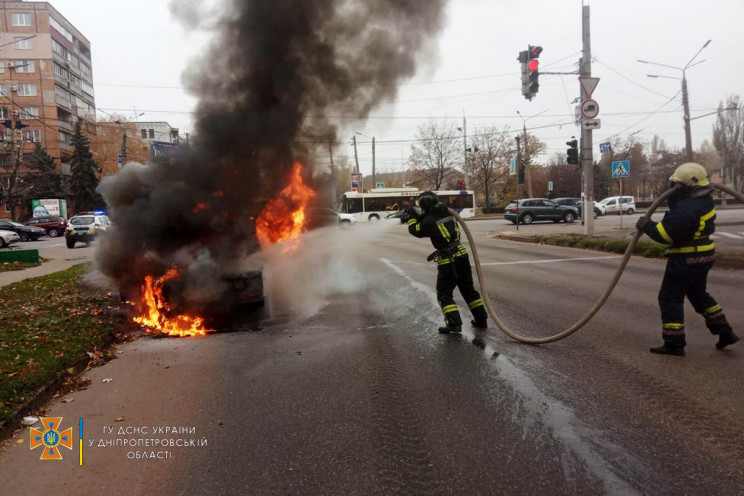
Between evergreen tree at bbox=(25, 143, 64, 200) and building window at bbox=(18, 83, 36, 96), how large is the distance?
8.53m

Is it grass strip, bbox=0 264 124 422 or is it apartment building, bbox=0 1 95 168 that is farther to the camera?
apartment building, bbox=0 1 95 168

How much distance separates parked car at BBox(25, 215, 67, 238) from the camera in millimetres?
32719

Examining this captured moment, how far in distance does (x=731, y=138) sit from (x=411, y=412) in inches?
2556

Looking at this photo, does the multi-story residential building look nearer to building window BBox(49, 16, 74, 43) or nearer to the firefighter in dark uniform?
building window BBox(49, 16, 74, 43)

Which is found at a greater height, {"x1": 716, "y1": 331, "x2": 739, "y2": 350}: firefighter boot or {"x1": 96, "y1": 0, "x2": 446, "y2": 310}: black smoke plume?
{"x1": 96, "y1": 0, "x2": 446, "y2": 310}: black smoke plume

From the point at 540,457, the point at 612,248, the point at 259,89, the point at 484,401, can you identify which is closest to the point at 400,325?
the point at 484,401

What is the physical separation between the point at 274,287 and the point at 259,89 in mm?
3448

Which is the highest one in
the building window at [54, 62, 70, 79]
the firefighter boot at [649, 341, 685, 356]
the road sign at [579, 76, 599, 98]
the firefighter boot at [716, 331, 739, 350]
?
the building window at [54, 62, 70, 79]

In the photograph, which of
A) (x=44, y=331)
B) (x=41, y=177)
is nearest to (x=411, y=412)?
(x=44, y=331)

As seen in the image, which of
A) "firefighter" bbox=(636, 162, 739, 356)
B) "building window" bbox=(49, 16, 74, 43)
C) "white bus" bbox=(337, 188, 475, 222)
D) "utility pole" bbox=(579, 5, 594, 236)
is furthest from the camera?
"building window" bbox=(49, 16, 74, 43)

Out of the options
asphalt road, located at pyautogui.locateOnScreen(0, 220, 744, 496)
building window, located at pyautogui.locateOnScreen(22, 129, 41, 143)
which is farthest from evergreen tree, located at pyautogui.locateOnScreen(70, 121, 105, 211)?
asphalt road, located at pyautogui.locateOnScreen(0, 220, 744, 496)

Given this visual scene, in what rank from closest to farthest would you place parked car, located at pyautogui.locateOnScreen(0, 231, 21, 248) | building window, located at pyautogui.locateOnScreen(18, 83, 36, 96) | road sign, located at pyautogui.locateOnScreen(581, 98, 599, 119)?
road sign, located at pyautogui.locateOnScreen(581, 98, 599, 119) → parked car, located at pyautogui.locateOnScreen(0, 231, 21, 248) → building window, located at pyautogui.locateOnScreen(18, 83, 36, 96)

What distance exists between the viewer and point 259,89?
23.4ft

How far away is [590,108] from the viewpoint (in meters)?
14.6
